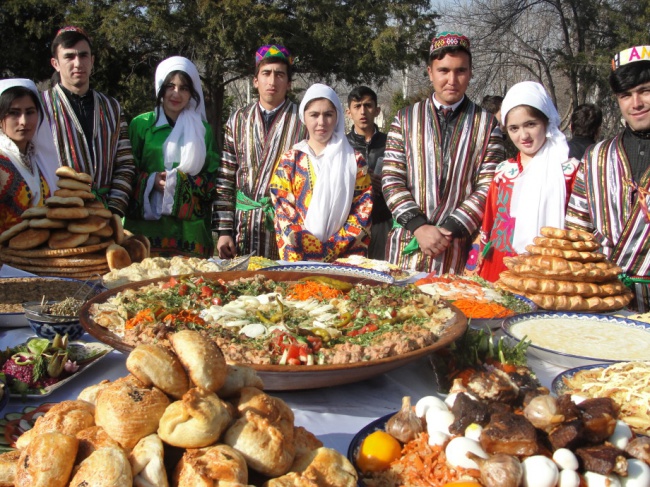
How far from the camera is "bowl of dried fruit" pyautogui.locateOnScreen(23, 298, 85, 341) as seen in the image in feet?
6.92

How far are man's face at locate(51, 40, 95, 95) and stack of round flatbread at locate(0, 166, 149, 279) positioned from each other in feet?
5.55

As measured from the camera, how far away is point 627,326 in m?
2.44

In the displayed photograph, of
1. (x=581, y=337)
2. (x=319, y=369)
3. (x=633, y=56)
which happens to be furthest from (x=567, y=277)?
(x=319, y=369)

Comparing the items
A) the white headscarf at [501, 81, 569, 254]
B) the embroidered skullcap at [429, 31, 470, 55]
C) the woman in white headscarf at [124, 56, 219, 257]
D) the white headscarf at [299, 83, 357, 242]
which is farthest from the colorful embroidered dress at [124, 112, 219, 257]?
the white headscarf at [501, 81, 569, 254]

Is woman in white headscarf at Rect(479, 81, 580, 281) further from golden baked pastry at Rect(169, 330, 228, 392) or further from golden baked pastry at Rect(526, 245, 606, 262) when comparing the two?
golden baked pastry at Rect(169, 330, 228, 392)

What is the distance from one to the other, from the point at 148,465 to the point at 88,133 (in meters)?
4.25

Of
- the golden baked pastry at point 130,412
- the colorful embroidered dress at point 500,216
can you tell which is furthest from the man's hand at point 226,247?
the golden baked pastry at point 130,412

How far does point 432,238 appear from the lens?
160 inches

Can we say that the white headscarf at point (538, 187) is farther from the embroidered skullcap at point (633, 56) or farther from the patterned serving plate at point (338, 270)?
the patterned serving plate at point (338, 270)

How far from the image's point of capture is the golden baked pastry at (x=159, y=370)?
1122 mm

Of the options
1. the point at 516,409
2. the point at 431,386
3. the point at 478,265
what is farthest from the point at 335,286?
the point at 478,265

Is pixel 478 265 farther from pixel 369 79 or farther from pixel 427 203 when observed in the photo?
pixel 369 79

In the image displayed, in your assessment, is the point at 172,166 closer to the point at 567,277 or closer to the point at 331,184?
the point at 331,184

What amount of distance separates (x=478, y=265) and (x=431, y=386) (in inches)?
90.7
